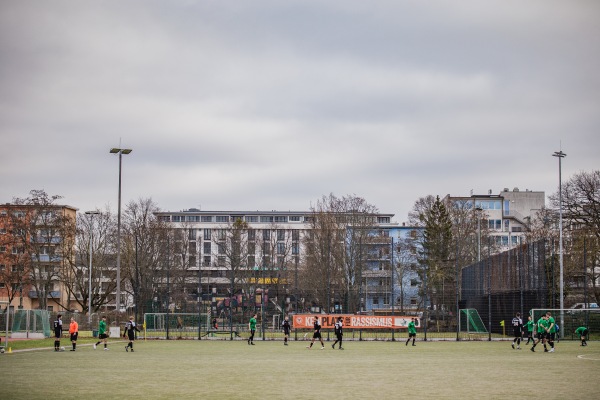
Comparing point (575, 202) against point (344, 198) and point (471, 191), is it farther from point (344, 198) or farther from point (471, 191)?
point (471, 191)

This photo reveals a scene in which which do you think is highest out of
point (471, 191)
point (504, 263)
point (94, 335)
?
point (471, 191)

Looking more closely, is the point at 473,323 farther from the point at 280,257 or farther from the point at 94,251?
the point at 94,251

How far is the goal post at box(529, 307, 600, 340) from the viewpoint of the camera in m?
51.7

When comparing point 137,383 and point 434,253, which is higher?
point 434,253

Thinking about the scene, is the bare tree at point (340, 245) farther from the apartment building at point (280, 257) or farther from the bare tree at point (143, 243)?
the bare tree at point (143, 243)

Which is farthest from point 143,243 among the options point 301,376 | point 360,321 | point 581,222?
point 301,376

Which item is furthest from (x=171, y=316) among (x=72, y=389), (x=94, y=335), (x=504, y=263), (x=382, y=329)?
(x=72, y=389)

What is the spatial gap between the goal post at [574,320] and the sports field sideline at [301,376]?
56.4ft

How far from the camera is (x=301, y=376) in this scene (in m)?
23.9

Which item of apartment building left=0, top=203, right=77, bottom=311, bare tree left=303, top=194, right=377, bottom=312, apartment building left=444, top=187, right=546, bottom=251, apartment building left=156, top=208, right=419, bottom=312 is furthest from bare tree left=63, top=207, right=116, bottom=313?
apartment building left=444, top=187, right=546, bottom=251

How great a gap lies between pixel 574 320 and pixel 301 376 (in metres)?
35.6

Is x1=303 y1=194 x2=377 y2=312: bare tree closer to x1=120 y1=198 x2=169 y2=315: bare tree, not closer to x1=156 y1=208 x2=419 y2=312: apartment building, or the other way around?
x1=156 y1=208 x2=419 y2=312: apartment building

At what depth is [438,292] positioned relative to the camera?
57.0 metres

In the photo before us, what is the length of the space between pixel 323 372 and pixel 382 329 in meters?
30.7
